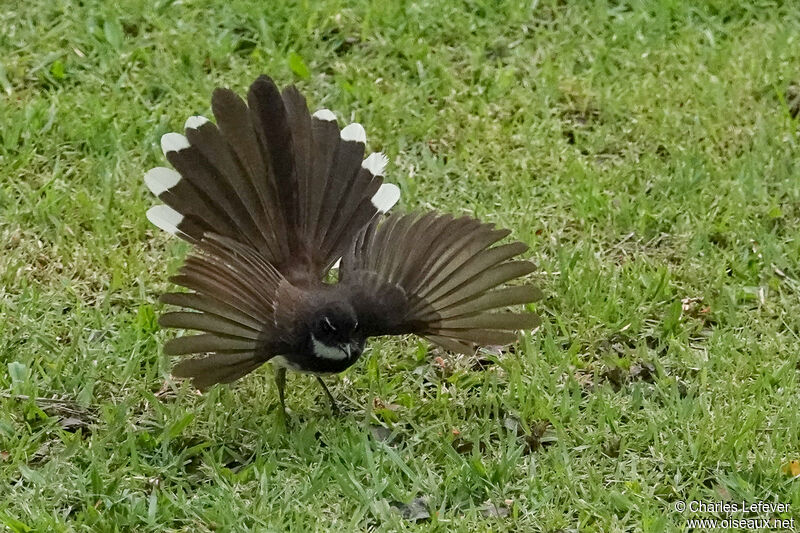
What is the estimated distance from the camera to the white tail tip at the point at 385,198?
16.6 ft

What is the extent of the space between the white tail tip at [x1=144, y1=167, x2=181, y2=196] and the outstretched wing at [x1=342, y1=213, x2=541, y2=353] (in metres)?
0.75

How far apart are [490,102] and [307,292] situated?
239 cm

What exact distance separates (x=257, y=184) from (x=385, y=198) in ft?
1.88

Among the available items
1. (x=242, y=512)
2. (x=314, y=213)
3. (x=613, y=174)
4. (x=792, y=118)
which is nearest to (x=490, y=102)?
(x=613, y=174)

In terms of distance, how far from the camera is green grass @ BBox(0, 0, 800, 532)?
4547 mm

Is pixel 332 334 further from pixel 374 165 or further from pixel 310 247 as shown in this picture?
pixel 374 165

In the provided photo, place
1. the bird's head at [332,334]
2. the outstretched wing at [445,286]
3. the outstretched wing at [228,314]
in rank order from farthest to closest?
the outstretched wing at [445,286] < the bird's head at [332,334] < the outstretched wing at [228,314]

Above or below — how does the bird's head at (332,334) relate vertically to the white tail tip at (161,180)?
below

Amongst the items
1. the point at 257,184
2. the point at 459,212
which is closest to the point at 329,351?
the point at 257,184

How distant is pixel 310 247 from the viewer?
490 cm

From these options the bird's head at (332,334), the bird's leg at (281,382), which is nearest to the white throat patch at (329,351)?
the bird's head at (332,334)

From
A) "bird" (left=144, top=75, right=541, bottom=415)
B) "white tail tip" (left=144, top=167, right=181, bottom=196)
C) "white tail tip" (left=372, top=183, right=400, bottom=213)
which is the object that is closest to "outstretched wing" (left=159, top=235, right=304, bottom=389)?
"bird" (left=144, top=75, right=541, bottom=415)

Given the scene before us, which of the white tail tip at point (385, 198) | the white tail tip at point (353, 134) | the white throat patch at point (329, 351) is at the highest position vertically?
the white tail tip at point (353, 134)

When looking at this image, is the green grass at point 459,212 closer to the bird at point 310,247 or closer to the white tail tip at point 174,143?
the bird at point 310,247
